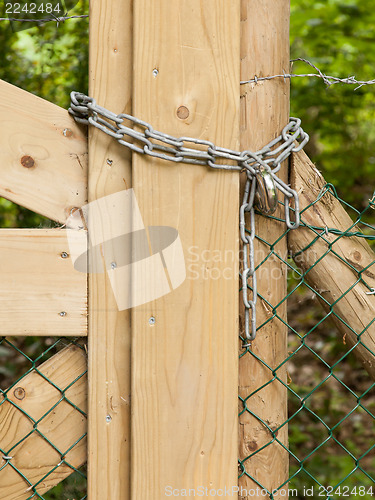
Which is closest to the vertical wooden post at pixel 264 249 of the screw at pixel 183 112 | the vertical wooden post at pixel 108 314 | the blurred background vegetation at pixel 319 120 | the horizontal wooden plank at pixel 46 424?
the screw at pixel 183 112

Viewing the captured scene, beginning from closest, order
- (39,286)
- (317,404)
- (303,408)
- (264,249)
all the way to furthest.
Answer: (39,286)
(264,249)
(303,408)
(317,404)

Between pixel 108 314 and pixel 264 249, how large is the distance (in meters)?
0.44

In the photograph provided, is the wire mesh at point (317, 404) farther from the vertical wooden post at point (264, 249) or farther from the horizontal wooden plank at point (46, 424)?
the horizontal wooden plank at point (46, 424)

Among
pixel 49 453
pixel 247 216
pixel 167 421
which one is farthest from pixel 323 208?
pixel 49 453

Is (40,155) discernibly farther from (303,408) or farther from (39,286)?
(303,408)

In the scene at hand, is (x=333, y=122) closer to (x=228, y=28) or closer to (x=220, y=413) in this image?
(x=228, y=28)

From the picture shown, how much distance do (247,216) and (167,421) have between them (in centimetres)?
55

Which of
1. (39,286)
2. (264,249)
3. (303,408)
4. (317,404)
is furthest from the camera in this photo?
(317,404)

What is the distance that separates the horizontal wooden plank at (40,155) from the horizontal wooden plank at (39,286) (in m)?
0.08

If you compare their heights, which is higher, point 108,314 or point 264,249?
point 264,249

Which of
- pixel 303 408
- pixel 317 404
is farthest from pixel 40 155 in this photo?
pixel 317 404

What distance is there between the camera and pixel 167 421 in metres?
1.20

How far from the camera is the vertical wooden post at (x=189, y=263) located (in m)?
1.19

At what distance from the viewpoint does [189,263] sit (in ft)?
3.98
